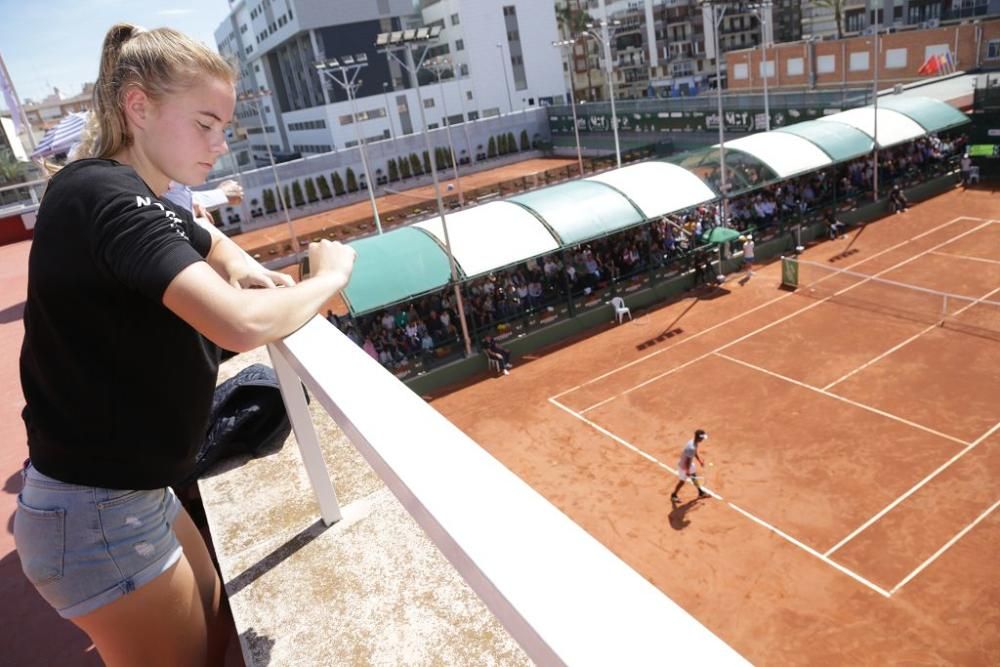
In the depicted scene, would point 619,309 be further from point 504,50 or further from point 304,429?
point 504,50

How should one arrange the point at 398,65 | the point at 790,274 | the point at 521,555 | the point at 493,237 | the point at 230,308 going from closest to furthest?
1. the point at 521,555
2. the point at 230,308
3. the point at 493,237
4. the point at 790,274
5. the point at 398,65

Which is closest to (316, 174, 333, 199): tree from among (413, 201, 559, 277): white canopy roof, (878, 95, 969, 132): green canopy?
(413, 201, 559, 277): white canopy roof

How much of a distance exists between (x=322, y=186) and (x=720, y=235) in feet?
122

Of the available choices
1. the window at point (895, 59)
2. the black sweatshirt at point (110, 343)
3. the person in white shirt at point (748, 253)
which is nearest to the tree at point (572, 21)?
the window at point (895, 59)

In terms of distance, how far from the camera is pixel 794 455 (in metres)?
14.1

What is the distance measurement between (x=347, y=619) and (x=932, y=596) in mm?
10935

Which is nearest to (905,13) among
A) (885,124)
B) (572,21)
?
(572,21)

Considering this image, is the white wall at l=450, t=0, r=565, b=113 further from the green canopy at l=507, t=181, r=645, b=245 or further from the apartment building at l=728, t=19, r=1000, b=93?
the green canopy at l=507, t=181, r=645, b=245

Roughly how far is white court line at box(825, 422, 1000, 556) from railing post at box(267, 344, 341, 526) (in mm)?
10862

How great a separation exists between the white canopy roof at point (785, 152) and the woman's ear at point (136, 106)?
88.3 ft

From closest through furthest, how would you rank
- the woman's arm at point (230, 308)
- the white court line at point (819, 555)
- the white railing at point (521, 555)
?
the white railing at point (521, 555), the woman's arm at point (230, 308), the white court line at point (819, 555)

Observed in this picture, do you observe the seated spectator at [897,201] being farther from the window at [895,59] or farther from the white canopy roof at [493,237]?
the window at [895,59]

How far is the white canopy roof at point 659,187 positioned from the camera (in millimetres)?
23594

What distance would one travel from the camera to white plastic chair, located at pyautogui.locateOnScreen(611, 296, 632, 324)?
73.4 feet
